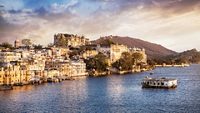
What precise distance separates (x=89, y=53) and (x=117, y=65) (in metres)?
5.31

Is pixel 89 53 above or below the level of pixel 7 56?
above

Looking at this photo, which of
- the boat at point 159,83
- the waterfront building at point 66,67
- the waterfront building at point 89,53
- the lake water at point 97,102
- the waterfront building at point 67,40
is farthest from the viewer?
the waterfront building at point 67,40

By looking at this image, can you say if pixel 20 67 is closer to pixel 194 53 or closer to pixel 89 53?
pixel 89 53

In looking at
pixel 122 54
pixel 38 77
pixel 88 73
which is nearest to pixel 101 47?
pixel 122 54

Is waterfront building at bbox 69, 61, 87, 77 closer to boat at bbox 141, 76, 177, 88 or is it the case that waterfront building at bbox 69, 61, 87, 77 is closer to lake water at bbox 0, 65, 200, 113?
boat at bbox 141, 76, 177, 88

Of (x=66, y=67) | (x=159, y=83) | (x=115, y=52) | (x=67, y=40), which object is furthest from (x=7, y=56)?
(x=67, y=40)

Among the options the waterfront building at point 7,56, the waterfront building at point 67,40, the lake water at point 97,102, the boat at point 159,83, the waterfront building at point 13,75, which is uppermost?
the waterfront building at point 67,40

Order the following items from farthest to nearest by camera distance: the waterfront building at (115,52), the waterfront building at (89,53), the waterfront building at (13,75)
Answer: the waterfront building at (115,52)
the waterfront building at (89,53)
the waterfront building at (13,75)

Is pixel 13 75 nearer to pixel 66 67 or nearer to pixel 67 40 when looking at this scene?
pixel 66 67

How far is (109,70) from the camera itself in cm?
7194

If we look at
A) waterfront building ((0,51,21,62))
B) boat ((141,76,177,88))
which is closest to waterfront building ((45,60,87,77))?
waterfront building ((0,51,21,62))

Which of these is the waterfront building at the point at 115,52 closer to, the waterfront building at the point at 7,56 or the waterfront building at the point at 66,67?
the waterfront building at the point at 66,67

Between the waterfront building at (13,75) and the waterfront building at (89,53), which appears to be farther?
the waterfront building at (89,53)

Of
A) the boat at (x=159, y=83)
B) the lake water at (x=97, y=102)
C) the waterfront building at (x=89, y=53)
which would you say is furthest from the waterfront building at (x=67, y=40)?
the lake water at (x=97, y=102)
